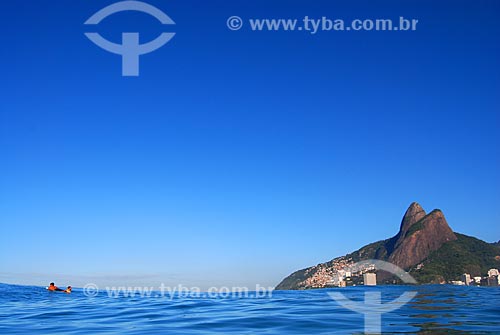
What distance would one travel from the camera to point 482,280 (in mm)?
146875

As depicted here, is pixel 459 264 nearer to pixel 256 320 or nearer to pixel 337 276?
pixel 337 276

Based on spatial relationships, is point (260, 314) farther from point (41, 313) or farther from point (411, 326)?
point (41, 313)

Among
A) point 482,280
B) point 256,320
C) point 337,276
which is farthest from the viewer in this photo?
point 482,280

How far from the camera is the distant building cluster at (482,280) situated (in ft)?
445

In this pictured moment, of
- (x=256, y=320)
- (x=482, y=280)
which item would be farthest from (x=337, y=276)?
(x=256, y=320)

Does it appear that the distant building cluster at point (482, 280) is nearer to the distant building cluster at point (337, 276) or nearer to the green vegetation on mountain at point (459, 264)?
the green vegetation on mountain at point (459, 264)

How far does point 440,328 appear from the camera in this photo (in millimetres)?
13430

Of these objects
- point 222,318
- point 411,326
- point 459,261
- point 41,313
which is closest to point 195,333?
point 222,318

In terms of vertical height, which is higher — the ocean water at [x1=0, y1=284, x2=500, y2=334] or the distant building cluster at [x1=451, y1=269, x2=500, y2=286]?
the ocean water at [x1=0, y1=284, x2=500, y2=334]

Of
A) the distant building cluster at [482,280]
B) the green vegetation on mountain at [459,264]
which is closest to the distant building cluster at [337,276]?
the green vegetation on mountain at [459,264]

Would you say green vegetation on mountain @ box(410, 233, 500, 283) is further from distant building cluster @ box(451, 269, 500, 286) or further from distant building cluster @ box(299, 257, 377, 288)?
distant building cluster @ box(299, 257, 377, 288)

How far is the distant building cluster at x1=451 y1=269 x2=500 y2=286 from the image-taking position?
136m

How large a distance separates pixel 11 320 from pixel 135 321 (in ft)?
18.7

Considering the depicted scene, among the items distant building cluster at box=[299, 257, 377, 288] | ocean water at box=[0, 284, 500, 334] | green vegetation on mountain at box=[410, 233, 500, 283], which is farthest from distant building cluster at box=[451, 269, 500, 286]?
ocean water at box=[0, 284, 500, 334]
